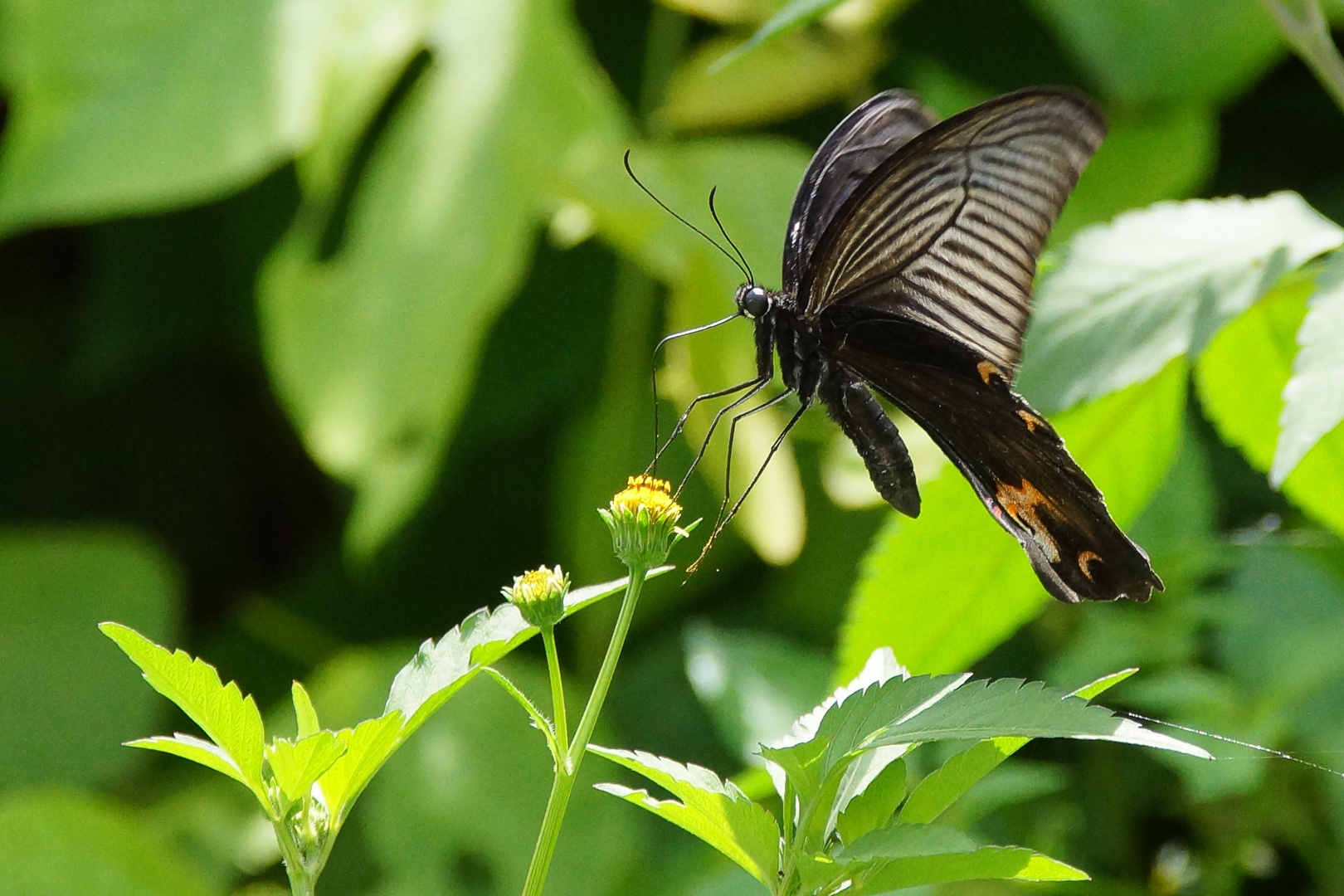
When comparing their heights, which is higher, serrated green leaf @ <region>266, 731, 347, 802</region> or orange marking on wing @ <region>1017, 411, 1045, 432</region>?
serrated green leaf @ <region>266, 731, 347, 802</region>

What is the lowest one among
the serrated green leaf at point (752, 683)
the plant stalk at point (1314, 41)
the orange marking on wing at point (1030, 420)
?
the serrated green leaf at point (752, 683)

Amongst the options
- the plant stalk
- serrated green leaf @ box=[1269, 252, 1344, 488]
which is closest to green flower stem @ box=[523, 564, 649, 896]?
serrated green leaf @ box=[1269, 252, 1344, 488]

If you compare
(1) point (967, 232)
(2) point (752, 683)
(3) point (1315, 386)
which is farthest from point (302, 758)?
(2) point (752, 683)

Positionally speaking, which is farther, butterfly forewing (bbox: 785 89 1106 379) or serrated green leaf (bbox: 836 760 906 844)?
butterfly forewing (bbox: 785 89 1106 379)

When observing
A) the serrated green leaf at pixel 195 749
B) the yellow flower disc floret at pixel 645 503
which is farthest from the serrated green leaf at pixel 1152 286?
the serrated green leaf at pixel 195 749

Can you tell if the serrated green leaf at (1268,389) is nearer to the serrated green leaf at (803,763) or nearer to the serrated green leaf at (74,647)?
the serrated green leaf at (803,763)

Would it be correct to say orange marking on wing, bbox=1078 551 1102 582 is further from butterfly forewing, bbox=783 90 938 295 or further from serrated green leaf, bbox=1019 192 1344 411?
butterfly forewing, bbox=783 90 938 295

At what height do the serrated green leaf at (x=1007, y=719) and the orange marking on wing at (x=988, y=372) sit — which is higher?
the serrated green leaf at (x=1007, y=719)
